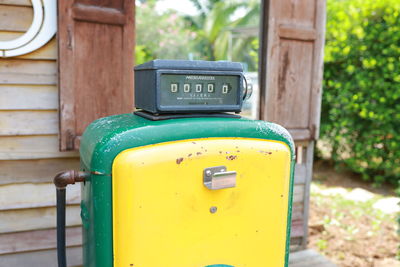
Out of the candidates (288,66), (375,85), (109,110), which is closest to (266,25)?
(288,66)

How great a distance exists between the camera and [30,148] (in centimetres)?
205

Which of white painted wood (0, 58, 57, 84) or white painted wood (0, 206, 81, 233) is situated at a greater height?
white painted wood (0, 58, 57, 84)

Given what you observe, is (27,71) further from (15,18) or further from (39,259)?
(39,259)

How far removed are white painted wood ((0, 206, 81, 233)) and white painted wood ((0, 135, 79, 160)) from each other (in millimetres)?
303

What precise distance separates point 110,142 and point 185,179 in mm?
266

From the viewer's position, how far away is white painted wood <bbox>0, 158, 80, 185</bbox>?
2.03 metres

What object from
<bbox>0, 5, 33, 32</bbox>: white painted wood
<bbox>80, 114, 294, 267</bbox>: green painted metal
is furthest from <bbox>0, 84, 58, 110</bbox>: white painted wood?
<bbox>80, 114, 294, 267</bbox>: green painted metal

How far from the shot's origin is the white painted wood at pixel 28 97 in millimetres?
1963

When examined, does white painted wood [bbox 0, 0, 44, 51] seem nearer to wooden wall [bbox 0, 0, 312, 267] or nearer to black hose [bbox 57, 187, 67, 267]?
wooden wall [bbox 0, 0, 312, 267]

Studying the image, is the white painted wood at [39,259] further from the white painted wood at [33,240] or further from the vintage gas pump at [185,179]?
the vintage gas pump at [185,179]

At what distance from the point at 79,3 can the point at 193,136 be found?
116 centimetres

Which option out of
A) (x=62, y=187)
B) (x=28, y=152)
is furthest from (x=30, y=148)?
(x=62, y=187)

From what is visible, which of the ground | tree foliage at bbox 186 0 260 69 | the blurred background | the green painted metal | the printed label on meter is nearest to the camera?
the green painted metal

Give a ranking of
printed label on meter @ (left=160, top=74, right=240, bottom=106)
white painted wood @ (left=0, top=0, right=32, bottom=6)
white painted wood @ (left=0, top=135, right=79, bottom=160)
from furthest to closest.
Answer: white painted wood @ (left=0, top=135, right=79, bottom=160) → white painted wood @ (left=0, top=0, right=32, bottom=6) → printed label on meter @ (left=160, top=74, right=240, bottom=106)
